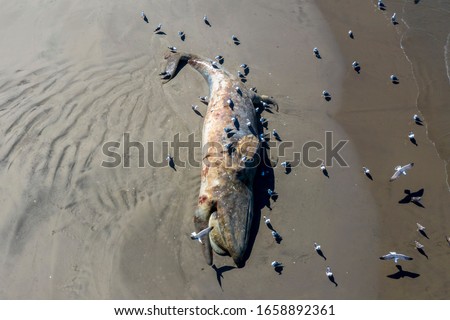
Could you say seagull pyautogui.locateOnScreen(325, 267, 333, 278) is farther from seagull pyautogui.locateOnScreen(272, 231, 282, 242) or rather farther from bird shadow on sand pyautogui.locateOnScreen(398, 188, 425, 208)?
bird shadow on sand pyautogui.locateOnScreen(398, 188, 425, 208)

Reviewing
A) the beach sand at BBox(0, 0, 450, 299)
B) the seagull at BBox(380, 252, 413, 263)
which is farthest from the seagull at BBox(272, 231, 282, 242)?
the seagull at BBox(380, 252, 413, 263)

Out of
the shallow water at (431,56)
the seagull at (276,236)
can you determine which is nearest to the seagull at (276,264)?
the seagull at (276,236)

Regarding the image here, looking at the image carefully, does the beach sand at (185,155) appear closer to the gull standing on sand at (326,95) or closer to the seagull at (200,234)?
the gull standing on sand at (326,95)

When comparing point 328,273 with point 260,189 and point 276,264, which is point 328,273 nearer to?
point 276,264

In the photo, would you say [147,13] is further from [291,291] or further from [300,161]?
[291,291]

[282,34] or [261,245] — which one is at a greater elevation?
[282,34]

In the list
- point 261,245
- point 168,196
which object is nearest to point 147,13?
point 168,196

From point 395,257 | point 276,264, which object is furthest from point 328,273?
point 395,257
